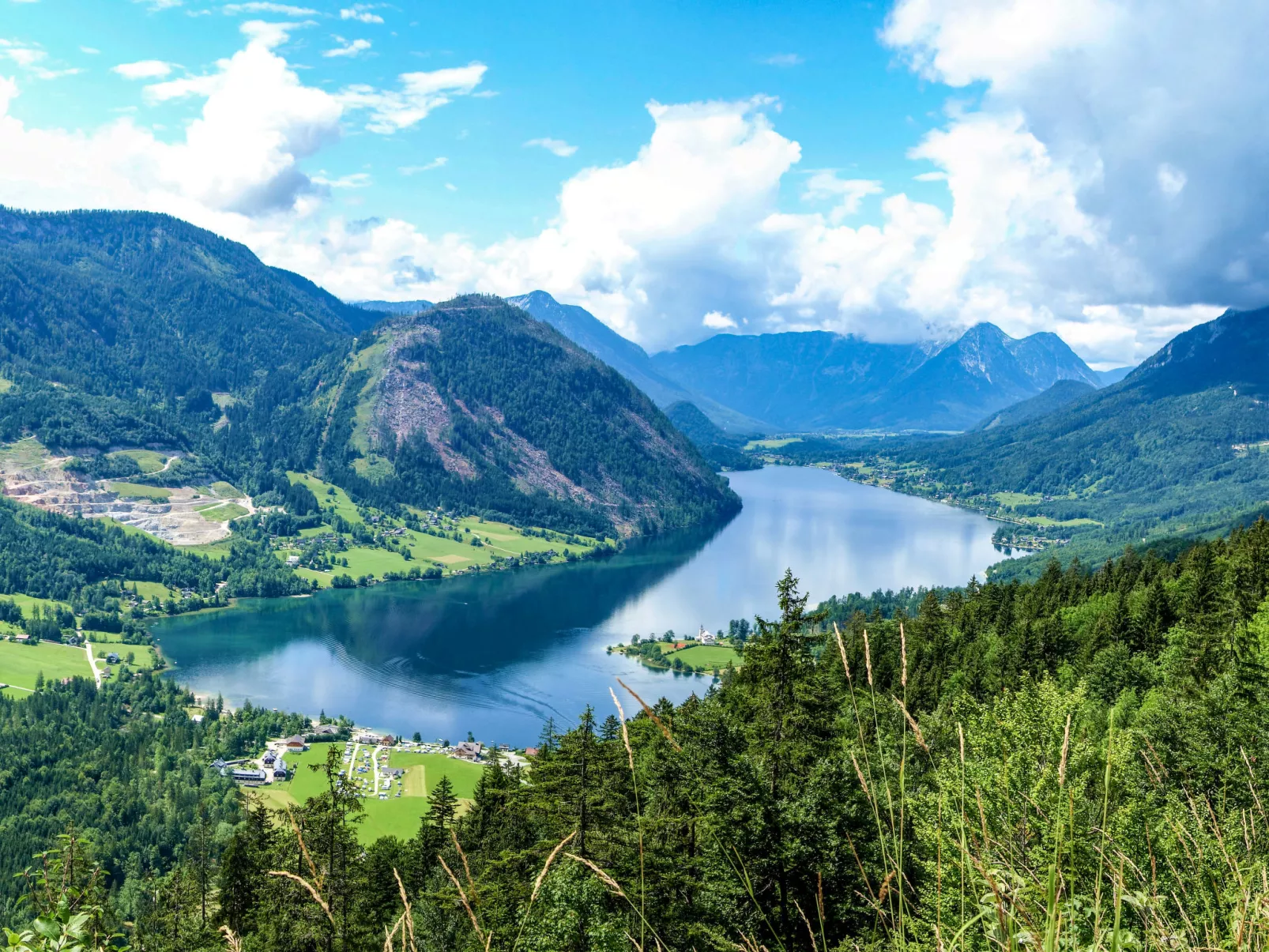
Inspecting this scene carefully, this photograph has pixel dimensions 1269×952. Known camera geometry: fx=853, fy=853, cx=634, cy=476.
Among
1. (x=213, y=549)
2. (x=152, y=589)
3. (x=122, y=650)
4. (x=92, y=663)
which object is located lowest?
(x=92, y=663)

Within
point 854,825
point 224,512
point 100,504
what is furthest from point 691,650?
point 100,504

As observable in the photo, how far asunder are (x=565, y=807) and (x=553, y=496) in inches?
6862

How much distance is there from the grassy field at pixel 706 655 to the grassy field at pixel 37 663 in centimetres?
5824

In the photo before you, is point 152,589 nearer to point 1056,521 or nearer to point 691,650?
point 691,650

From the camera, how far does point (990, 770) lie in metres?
14.4

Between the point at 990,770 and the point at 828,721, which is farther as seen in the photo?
the point at 828,721

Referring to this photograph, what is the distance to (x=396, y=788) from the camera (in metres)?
57.2

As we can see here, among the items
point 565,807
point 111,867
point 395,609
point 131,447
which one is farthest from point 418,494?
point 565,807

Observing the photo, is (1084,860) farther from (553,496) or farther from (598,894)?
(553,496)

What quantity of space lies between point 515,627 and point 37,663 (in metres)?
48.6

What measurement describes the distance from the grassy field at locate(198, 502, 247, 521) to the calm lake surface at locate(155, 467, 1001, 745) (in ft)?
134

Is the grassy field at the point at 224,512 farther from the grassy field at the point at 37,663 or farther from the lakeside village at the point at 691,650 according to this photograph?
the lakeside village at the point at 691,650

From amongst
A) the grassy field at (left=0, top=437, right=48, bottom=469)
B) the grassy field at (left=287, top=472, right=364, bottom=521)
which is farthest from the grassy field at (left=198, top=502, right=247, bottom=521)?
the grassy field at (left=0, top=437, right=48, bottom=469)

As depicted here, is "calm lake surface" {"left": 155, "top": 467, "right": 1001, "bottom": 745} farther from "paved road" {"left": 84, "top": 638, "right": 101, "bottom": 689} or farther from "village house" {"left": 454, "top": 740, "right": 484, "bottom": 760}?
"paved road" {"left": 84, "top": 638, "right": 101, "bottom": 689}
